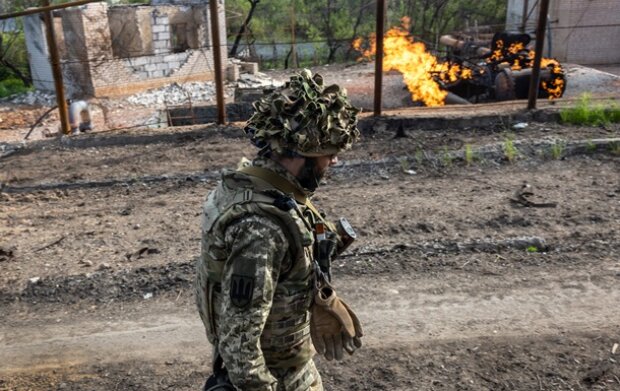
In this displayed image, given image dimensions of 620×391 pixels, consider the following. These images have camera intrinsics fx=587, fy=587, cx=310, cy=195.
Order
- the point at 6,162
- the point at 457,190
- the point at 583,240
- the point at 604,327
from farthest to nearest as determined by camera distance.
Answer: the point at 6,162 < the point at 457,190 < the point at 583,240 < the point at 604,327

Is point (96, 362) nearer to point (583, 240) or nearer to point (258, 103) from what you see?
point (258, 103)

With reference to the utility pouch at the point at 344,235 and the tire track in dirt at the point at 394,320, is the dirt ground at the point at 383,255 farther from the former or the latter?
the utility pouch at the point at 344,235

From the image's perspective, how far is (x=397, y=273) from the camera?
511 cm

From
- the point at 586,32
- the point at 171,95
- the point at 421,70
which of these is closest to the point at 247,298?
the point at 421,70

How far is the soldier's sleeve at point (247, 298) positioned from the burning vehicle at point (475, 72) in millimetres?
10832

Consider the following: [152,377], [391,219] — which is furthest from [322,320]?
[391,219]

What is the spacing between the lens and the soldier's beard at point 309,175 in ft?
7.34

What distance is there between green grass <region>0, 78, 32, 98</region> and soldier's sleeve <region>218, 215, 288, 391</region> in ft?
70.1

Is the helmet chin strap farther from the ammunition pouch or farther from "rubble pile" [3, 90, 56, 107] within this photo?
"rubble pile" [3, 90, 56, 107]

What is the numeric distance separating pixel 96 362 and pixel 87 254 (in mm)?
1790

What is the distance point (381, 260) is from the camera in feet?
17.3

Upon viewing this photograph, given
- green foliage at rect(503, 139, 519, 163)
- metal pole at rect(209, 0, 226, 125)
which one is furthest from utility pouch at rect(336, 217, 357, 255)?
metal pole at rect(209, 0, 226, 125)

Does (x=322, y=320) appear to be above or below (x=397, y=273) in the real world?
above

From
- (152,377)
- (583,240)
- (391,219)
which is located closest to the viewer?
(152,377)
